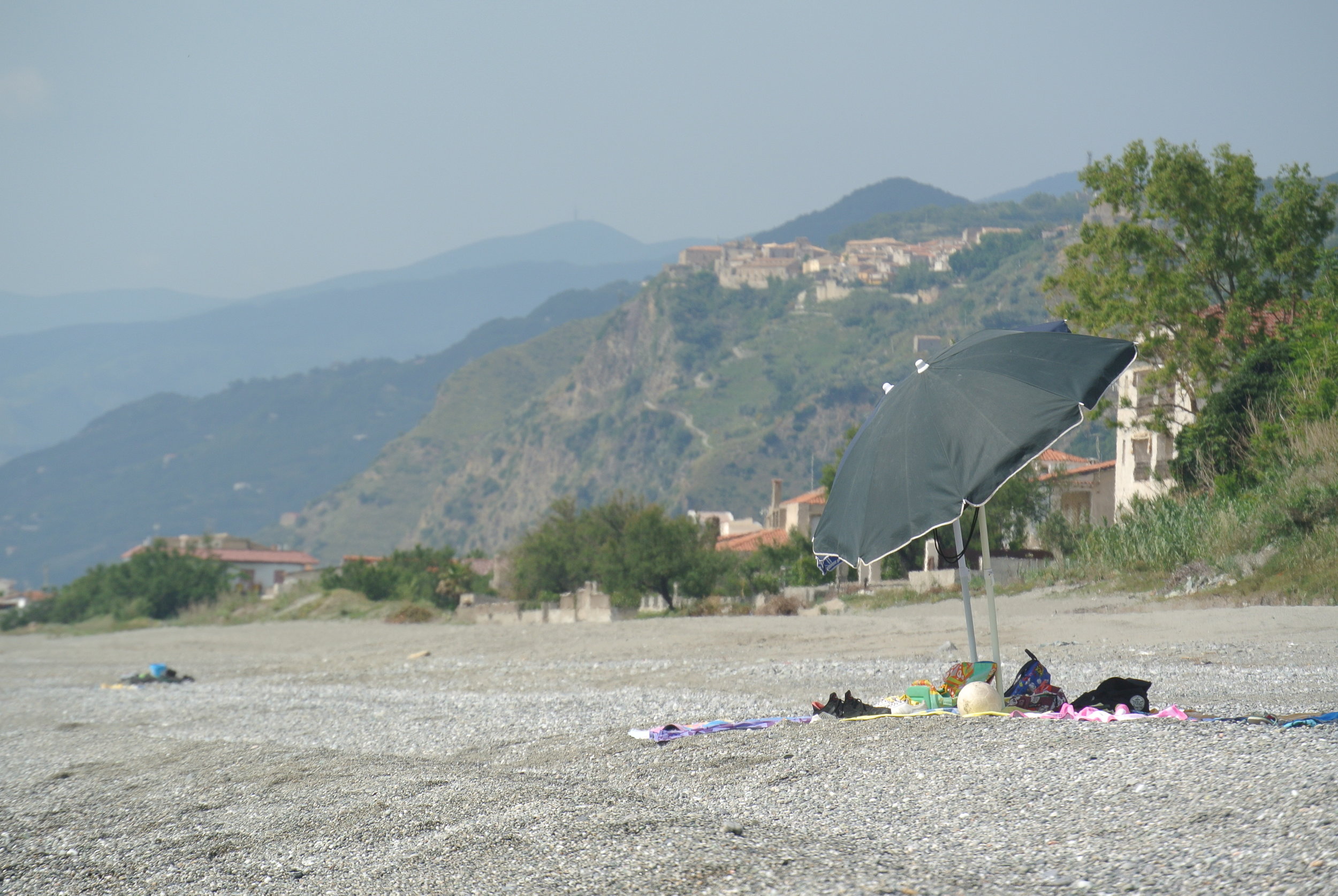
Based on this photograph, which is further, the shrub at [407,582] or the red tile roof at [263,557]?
the red tile roof at [263,557]

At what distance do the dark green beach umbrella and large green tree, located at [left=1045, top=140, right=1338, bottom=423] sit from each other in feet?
72.4

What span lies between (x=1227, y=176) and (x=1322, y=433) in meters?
10.7

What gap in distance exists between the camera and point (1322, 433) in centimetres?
2123

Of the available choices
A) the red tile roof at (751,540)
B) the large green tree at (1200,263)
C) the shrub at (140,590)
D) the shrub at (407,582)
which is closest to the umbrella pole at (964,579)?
the large green tree at (1200,263)

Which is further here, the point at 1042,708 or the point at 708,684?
the point at 708,684

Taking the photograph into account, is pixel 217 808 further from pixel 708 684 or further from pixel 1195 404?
pixel 1195 404

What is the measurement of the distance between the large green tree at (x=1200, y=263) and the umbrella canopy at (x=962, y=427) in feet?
72.4

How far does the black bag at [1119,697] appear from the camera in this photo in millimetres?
7895

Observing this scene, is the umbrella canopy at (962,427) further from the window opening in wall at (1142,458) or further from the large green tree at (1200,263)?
the window opening in wall at (1142,458)

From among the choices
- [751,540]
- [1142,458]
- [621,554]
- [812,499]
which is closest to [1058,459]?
[1142,458]

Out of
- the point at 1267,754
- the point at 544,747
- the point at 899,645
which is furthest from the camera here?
the point at 899,645

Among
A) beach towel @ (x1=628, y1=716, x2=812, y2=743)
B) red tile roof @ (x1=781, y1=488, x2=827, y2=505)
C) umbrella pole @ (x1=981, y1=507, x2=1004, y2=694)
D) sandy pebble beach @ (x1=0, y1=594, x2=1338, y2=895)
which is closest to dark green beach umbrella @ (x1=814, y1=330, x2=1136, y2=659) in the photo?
umbrella pole @ (x1=981, y1=507, x2=1004, y2=694)

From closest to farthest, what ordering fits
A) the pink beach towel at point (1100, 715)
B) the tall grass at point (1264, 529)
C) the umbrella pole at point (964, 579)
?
the pink beach towel at point (1100, 715)
the umbrella pole at point (964, 579)
the tall grass at point (1264, 529)

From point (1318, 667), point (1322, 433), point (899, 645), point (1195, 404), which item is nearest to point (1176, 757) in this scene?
point (1318, 667)
